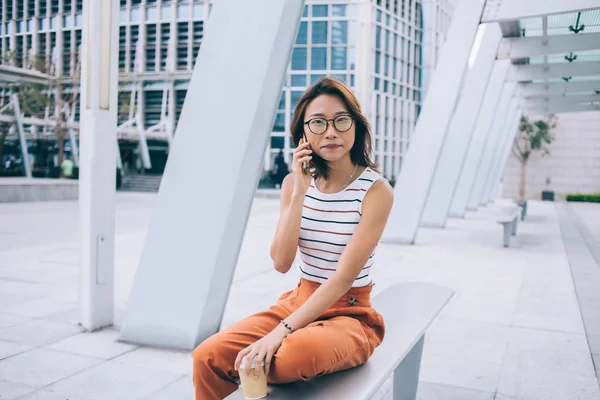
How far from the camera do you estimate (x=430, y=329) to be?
4863mm

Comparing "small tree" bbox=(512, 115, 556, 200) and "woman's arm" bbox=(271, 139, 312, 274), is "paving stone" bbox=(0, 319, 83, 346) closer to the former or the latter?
"woman's arm" bbox=(271, 139, 312, 274)

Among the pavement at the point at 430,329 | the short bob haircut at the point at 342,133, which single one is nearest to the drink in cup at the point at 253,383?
the short bob haircut at the point at 342,133

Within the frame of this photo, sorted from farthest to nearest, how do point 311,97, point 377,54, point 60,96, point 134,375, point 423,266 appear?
point 377,54
point 60,96
point 423,266
point 134,375
point 311,97

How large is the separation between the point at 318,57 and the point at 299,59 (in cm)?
154

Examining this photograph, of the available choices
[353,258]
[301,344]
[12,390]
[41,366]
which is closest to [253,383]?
[301,344]

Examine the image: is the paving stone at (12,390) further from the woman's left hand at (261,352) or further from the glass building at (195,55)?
the glass building at (195,55)

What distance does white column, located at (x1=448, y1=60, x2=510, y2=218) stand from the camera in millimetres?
17578

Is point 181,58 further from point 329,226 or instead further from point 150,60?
point 329,226

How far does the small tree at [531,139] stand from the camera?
117ft

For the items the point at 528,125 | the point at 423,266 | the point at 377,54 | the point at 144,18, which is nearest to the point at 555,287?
the point at 423,266

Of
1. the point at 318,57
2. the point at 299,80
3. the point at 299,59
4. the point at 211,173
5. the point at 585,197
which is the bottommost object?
the point at 585,197

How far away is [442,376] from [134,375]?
1.90 meters

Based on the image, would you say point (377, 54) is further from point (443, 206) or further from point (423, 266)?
point (423, 266)

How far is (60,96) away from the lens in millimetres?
28906
